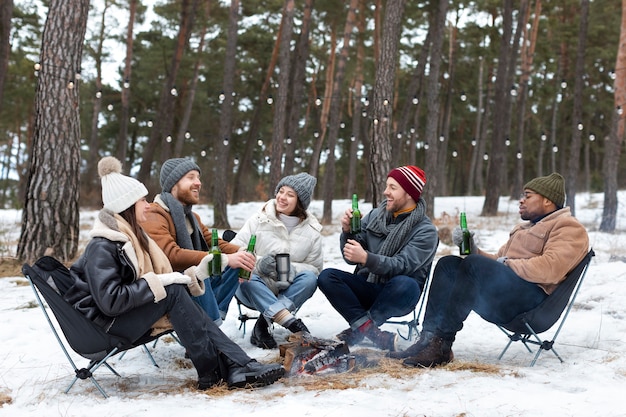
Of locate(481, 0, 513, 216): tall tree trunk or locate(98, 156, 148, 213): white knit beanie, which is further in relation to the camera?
locate(481, 0, 513, 216): tall tree trunk

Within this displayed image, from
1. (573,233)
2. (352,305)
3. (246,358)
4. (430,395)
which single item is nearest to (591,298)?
(573,233)

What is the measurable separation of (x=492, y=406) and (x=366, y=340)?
1412 mm

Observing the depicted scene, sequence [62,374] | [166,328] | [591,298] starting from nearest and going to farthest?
[166,328] → [62,374] → [591,298]

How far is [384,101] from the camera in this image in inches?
344

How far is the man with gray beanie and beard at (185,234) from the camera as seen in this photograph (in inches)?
145

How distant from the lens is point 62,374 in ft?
11.3

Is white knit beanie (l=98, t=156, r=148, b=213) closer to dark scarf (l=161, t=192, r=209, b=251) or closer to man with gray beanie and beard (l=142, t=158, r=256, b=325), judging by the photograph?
man with gray beanie and beard (l=142, t=158, r=256, b=325)

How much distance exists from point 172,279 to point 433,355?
63.8 inches

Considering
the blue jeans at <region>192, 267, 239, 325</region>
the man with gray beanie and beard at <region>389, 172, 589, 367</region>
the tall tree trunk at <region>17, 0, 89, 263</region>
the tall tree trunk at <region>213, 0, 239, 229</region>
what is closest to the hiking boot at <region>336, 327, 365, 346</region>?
the man with gray beanie and beard at <region>389, 172, 589, 367</region>

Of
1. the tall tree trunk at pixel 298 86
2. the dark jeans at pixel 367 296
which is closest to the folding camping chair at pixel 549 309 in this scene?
the dark jeans at pixel 367 296

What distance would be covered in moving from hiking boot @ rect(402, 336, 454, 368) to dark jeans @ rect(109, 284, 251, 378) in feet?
3.39

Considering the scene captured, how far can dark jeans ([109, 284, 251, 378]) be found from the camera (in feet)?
9.86

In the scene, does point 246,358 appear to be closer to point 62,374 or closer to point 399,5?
point 62,374

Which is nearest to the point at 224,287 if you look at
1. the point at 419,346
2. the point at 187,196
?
the point at 187,196
